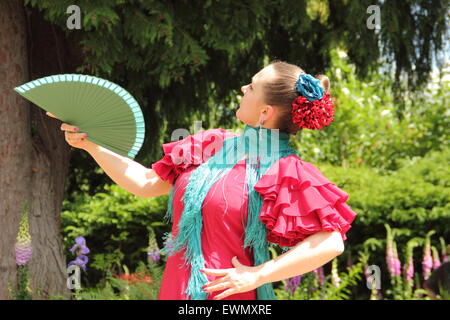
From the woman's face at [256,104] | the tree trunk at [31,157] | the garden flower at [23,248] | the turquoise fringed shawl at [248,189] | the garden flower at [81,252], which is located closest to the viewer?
the turquoise fringed shawl at [248,189]

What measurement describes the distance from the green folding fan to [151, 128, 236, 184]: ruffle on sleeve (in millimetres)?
141

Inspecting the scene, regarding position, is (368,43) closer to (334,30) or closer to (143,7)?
(334,30)

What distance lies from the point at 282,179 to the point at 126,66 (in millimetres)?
2469

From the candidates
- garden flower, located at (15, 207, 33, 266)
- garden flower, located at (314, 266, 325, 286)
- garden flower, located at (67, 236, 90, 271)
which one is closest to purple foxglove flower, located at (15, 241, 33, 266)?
garden flower, located at (15, 207, 33, 266)

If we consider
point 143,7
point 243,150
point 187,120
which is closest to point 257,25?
point 143,7

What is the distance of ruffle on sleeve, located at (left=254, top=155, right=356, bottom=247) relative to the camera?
1678mm

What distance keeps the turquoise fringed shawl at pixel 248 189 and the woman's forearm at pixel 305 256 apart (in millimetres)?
143

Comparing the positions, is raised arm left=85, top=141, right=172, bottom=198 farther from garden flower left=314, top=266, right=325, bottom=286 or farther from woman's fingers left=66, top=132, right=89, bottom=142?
garden flower left=314, top=266, right=325, bottom=286

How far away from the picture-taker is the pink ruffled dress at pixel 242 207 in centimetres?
169

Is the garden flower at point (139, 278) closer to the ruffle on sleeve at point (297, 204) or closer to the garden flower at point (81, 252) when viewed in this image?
the garden flower at point (81, 252)

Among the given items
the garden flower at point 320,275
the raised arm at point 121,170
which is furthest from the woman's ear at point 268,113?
the garden flower at point 320,275

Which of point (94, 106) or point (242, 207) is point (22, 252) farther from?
point (242, 207)

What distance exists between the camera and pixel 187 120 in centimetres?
480

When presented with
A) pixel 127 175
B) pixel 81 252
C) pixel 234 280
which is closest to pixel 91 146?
pixel 127 175
